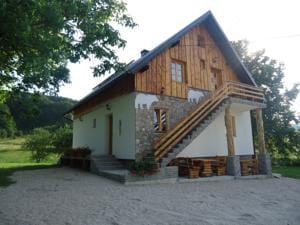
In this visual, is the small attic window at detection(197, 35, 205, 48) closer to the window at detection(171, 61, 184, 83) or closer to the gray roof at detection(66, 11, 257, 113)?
the gray roof at detection(66, 11, 257, 113)

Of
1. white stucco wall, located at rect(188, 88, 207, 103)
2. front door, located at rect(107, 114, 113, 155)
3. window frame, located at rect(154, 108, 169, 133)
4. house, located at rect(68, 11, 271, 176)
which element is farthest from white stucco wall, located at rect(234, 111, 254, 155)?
front door, located at rect(107, 114, 113, 155)

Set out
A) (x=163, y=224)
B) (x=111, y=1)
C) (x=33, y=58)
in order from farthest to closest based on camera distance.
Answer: (x=111, y=1) < (x=33, y=58) < (x=163, y=224)

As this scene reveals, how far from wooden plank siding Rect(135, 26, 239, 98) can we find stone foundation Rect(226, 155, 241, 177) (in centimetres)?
389

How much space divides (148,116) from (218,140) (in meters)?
4.95

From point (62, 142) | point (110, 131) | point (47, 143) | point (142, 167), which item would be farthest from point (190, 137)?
point (47, 143)

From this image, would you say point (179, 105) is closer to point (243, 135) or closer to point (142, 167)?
point (142, 167)

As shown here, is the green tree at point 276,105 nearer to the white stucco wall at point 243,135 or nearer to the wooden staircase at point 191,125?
the white stucco wall at point 243,135

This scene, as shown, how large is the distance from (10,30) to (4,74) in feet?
15.0

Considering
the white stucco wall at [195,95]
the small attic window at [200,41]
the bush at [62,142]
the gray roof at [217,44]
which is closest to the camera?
the gray roof at [217,44]

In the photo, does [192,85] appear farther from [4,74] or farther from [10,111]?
[10,111]

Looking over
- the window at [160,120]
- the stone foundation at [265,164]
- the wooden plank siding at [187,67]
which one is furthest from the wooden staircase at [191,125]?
the stone foundation at [265,164]

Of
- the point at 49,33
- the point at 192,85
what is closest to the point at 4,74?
the point at 49,33

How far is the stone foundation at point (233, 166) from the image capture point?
11.0m

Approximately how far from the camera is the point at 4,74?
9.04m
